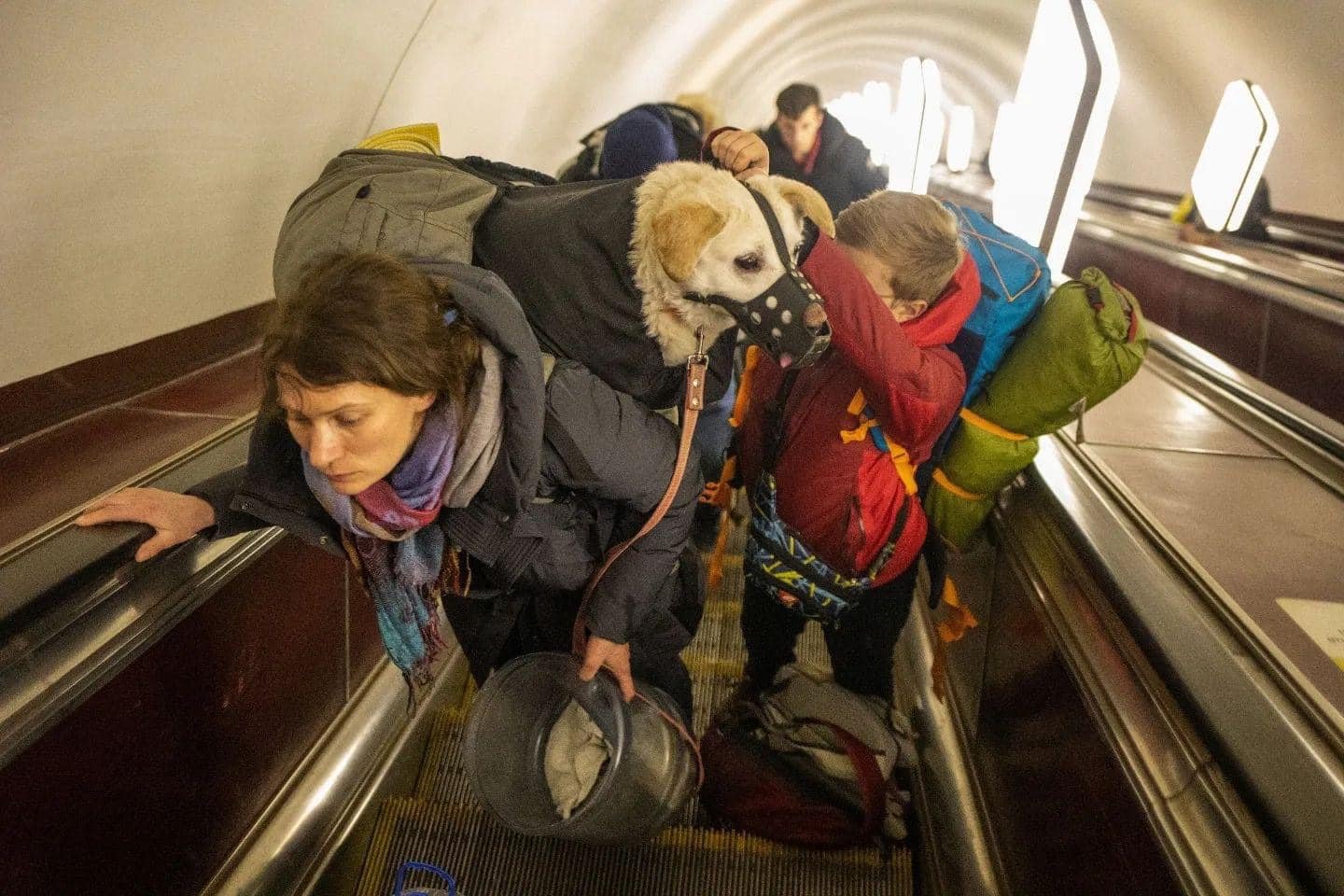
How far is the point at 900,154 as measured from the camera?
18.4ft

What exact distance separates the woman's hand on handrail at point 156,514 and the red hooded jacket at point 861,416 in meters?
1.32

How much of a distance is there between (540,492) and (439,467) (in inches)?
9.6

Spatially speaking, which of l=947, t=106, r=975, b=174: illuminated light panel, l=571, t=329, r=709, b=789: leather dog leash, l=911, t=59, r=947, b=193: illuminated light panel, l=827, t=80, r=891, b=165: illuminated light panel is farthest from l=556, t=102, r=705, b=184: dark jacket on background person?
l=947, t=106, r=975, b=174: illuminated light panel

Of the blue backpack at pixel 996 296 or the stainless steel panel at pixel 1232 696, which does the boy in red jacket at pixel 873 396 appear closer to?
the blue backpack at pixel 996 296

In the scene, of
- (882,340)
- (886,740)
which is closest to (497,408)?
(882,340)

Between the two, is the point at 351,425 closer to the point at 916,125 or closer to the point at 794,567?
the point at 794,567

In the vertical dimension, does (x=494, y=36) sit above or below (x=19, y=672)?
above

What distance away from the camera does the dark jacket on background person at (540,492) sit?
1254 millimetres

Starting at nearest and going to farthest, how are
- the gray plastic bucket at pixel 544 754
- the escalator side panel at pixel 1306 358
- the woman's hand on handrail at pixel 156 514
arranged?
the woman's hand on handrail at pixel 156 514 < the gray plastic bucket at pixel 544 754 < the escalator side panel at pixel 1306 358

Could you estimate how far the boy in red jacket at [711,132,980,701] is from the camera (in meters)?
1.56

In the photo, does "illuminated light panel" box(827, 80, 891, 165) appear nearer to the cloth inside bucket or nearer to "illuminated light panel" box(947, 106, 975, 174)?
"illuminated light panel" box(947, 106, 975, 174)

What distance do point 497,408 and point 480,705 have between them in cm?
106

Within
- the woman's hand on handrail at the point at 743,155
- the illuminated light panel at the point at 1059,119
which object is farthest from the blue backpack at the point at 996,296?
the illuminated light panel at the point at 1059,119

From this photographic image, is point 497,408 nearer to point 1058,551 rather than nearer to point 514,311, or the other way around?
point 514,311
